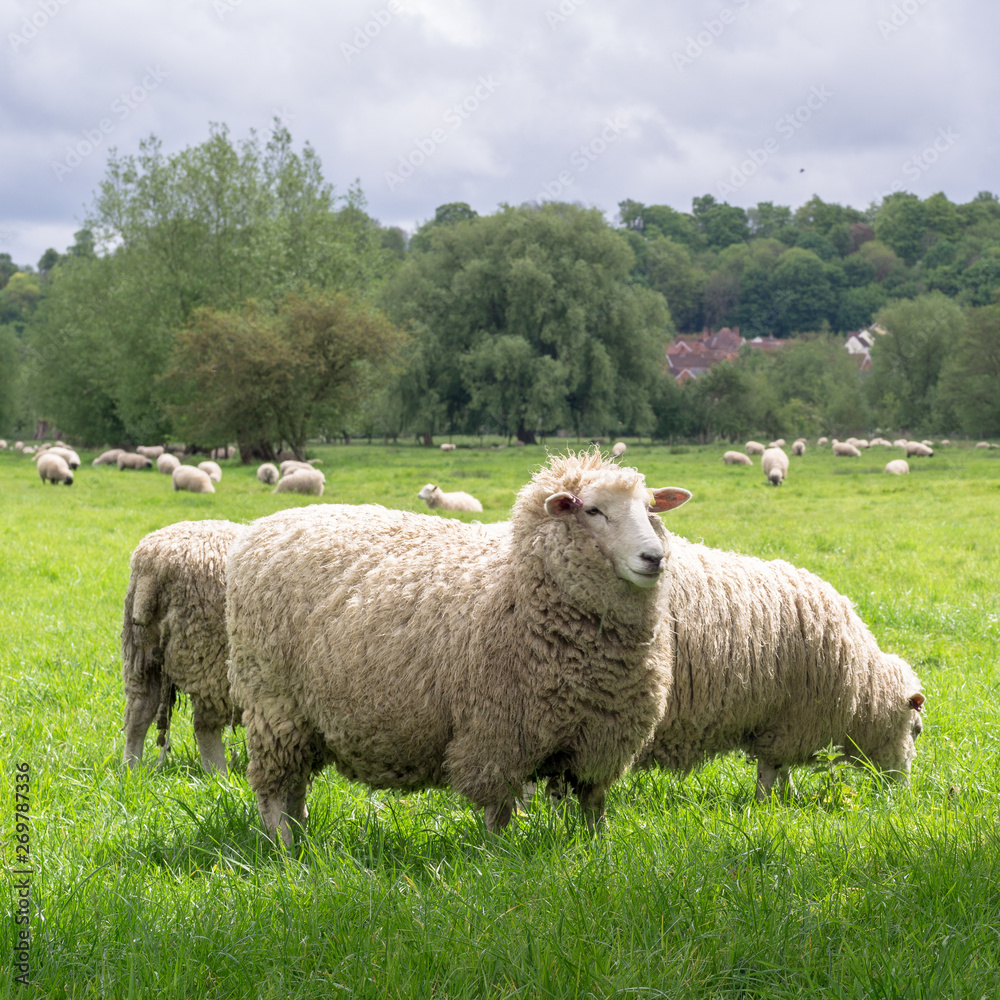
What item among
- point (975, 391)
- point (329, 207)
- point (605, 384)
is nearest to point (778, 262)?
point (975, 391)

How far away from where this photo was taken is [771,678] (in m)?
4.19

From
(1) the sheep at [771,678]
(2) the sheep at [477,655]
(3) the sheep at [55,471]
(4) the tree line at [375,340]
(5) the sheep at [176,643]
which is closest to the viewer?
(2) the sheep at [477,655]

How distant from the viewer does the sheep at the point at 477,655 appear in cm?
314

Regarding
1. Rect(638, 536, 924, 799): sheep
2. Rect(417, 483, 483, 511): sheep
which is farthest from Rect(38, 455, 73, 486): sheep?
Rect(638, 536, 924, 799): sheep

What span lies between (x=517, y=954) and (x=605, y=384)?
138 feet

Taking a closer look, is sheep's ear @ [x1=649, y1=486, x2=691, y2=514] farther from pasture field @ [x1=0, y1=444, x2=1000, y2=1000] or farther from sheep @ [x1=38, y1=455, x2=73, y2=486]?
sheep @ [x1=38, y1=455, x2=73, y2=486]

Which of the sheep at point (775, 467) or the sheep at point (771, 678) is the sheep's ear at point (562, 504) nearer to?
the sheep at point (771, 678)

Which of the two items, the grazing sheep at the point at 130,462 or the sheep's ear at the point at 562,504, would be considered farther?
the grazing sheep at the point at 130,462

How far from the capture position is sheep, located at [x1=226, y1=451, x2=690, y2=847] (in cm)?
314

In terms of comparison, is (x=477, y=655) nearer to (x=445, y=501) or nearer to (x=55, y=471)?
(x=445, y=501)

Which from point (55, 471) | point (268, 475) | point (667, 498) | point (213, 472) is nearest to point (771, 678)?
point (667, 498)

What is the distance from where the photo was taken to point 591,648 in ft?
10.5

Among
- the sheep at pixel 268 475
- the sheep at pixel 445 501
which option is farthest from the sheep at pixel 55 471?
the sheep at pixel 445 501

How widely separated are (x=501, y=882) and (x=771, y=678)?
202 cm
